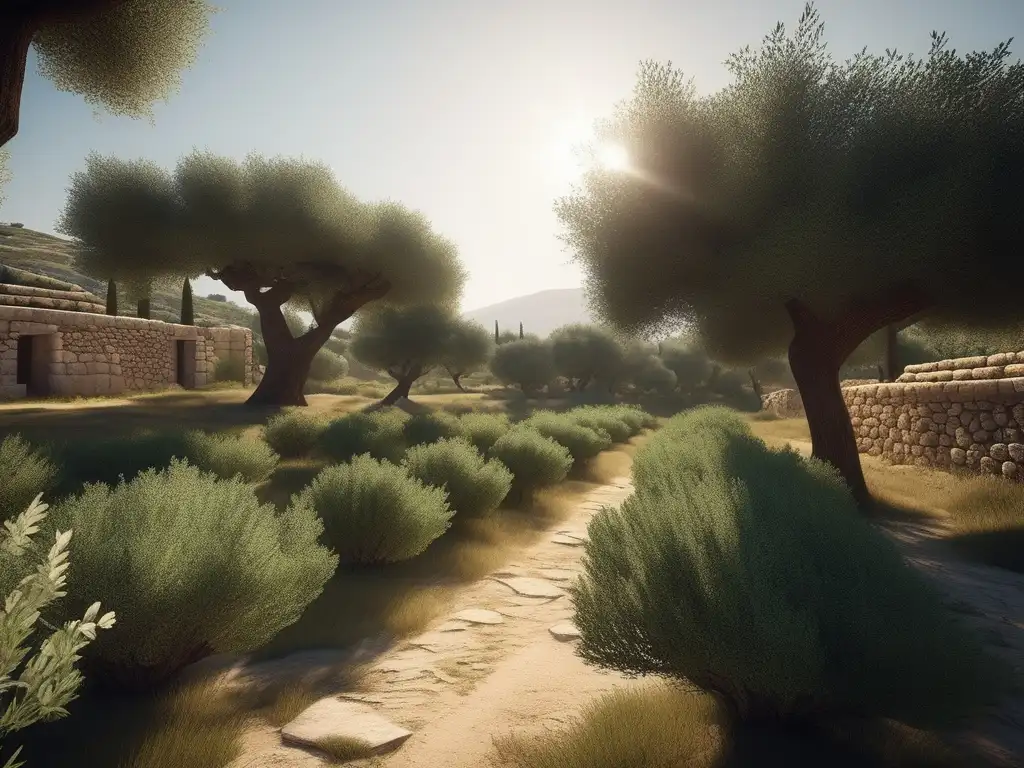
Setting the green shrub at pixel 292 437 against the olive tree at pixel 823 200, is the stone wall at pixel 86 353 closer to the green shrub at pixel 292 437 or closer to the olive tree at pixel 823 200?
the green shrub at pixel 292 437

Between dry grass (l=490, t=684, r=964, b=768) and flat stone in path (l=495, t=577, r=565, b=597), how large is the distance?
286 cm

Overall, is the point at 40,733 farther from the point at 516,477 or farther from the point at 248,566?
the point at 516,477

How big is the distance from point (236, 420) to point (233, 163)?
28.1ft

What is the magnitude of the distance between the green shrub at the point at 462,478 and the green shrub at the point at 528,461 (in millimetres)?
1771

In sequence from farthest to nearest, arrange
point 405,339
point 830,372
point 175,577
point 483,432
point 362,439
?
point 405,339, point 483,432, point 362,439, point 830,372, point 175,577

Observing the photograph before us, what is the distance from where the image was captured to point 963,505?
9.12m

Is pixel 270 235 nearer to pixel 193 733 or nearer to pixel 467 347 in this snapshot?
pixel 193 733

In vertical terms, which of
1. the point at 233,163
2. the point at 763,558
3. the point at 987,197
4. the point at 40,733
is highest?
the point at 233,163

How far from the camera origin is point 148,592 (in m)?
3.33

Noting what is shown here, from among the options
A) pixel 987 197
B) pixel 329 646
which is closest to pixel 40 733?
pixel 329 646

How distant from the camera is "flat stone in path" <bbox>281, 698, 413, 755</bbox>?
3.32 meters

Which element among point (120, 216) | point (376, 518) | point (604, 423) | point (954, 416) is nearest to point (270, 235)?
point (120, 216)

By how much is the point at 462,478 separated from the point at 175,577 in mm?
5115

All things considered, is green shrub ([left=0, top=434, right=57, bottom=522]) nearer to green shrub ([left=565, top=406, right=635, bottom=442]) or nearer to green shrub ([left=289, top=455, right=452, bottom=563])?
green shrub ([left=289, top=455, right=452, bottom=563])
